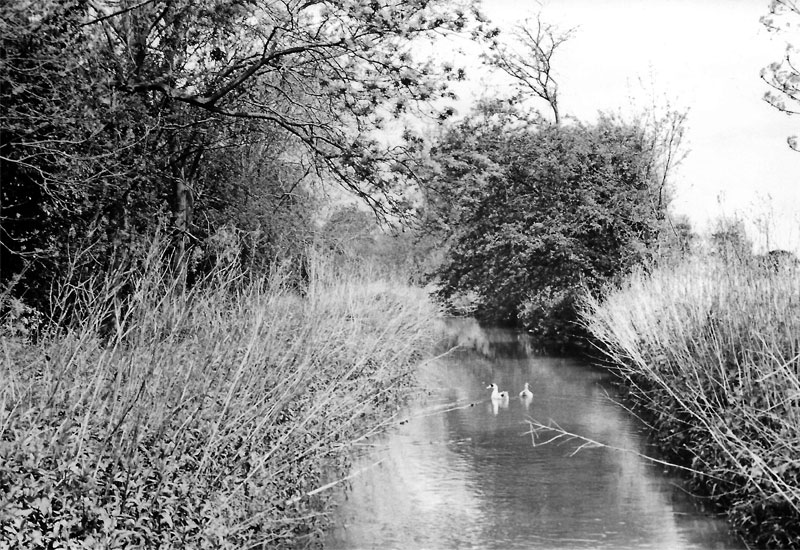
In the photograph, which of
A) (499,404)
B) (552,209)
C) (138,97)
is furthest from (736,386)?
(552,209)

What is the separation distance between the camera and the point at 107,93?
11336 mm

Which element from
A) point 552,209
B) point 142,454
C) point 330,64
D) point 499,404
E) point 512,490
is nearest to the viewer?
point 142,454

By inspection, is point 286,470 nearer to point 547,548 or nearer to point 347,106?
point 547,548

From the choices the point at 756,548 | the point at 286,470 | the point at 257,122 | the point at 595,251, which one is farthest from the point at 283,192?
the point at 756,548

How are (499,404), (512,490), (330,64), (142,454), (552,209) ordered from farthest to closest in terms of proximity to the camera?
(552,209) → (499,404) → (330,64) → (512,490) → (142,454)

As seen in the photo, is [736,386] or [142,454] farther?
[736,386]

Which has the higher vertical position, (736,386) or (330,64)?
(330,64)

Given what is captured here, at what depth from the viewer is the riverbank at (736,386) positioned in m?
7.32

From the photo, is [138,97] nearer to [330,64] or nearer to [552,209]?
[330,64]

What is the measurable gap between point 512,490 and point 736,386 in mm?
2556

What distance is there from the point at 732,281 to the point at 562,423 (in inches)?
160

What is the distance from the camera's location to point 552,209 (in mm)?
25281

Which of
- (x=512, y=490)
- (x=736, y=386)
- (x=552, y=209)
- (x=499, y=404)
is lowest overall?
(x=512, y=490)

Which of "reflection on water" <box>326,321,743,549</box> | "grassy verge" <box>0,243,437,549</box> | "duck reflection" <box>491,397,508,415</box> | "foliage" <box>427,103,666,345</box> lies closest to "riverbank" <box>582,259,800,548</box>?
"reflection on water" <box>326,321,743,549</box>
